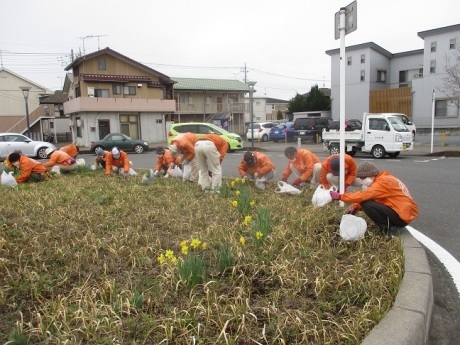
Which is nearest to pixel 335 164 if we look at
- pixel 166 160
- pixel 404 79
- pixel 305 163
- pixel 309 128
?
pixel 305 163

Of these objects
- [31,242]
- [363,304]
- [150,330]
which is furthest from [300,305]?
[31,242]

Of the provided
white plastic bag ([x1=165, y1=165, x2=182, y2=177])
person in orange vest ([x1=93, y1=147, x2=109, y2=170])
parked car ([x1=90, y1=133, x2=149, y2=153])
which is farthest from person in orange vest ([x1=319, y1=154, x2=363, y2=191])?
parked car ([x1=90, y1=133, x2=149, y2=153])

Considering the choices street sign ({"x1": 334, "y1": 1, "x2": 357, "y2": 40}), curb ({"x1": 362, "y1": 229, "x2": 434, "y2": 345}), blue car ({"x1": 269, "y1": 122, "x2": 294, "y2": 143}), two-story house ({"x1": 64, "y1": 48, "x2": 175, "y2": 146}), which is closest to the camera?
curb ({"x1": 362, "y1": 229, "x2": 434, "y2": 345})

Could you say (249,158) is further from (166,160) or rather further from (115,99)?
(115,99)

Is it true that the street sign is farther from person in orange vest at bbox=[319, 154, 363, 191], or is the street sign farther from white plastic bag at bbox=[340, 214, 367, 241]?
white plastic bag at bbox=[340, 214, 367, 241]

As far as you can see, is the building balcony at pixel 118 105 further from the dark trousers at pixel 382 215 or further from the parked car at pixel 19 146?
the dark trousers at pixel 382 215

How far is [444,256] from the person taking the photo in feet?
13.4

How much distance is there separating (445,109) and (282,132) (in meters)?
13.0

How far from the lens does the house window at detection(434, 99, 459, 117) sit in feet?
94.3

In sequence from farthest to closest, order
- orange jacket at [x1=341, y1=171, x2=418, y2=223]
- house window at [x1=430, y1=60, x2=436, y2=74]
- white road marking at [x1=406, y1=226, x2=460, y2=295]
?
house window at [x1=430, y1=60, x2=436, y2=74], orange jacket at [x1=341, y1=171, x2=418, y2=223], white road marking at [x1=406, y1=226, x2=460, y2=295]

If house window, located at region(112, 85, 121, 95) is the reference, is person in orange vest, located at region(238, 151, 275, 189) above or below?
below

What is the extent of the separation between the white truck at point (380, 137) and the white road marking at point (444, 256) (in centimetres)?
1047

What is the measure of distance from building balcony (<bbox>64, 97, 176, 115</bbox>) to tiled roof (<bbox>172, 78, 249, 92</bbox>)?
7862mm

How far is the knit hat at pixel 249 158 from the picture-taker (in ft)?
23.7
